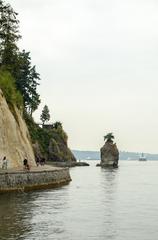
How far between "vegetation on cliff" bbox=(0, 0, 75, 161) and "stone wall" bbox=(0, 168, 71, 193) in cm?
1433

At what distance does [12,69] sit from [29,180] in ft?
159

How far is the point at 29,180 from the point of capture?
55906 mm

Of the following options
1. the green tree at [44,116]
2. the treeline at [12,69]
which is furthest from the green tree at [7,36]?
the green tree at [44,116]

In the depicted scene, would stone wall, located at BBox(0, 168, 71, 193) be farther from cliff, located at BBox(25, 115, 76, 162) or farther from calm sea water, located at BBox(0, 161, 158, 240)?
cliff, located at BBox(25, 115, 76, 162)

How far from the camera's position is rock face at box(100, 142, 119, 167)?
16888cm

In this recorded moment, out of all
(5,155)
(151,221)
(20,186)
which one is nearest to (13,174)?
(20,186)

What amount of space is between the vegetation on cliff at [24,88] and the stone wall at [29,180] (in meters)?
14.3

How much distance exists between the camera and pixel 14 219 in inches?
1330

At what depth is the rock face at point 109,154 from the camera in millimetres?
168875

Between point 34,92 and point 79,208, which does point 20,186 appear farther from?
point 34,92

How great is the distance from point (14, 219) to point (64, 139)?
13022cm

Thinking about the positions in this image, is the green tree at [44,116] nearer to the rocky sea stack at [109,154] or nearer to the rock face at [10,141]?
the rocky sea stack at [109,154]

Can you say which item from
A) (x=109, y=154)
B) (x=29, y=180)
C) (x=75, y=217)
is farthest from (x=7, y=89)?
(x=109, y=154)

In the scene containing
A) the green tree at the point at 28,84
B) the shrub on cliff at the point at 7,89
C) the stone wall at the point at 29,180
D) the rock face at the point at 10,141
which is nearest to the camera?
the stone wall at the point at 29,180
